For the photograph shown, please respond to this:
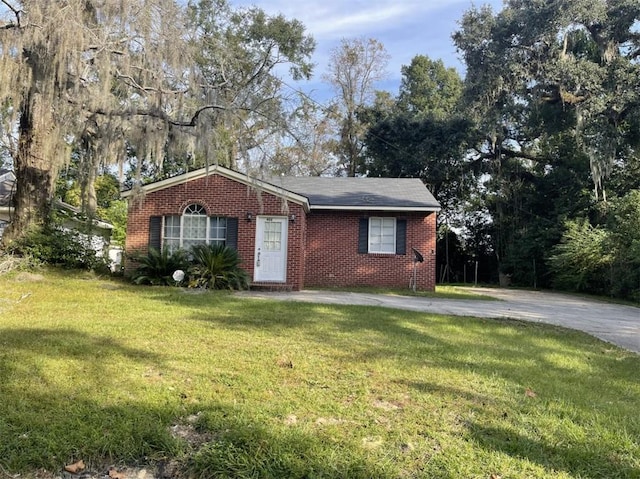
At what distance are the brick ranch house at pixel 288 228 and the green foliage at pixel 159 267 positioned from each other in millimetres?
1254

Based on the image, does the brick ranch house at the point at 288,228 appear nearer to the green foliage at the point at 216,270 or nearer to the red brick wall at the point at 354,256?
the red brick wall at the point at 354,256

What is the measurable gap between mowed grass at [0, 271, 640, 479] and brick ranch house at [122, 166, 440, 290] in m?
6.64

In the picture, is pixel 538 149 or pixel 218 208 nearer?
pixel 218 208

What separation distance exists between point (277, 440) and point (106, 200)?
2596 cm

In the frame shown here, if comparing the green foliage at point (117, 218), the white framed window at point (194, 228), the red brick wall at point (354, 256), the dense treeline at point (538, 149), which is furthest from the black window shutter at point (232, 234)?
the dense treeline at point (538, 149)

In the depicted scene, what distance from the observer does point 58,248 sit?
12.0 m

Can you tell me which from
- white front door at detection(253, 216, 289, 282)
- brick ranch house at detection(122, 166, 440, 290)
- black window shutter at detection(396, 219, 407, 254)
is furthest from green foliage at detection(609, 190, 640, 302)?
white front door at detection(253, 216, 289, 282)

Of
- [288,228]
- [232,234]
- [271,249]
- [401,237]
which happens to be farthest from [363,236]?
[232,234]

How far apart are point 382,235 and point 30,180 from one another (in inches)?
383

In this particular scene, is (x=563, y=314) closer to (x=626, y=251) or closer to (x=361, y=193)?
(x=626, y=251)

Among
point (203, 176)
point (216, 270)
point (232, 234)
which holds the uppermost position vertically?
point (203, 176)

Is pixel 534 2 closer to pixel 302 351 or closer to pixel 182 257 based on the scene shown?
pixel 182 257

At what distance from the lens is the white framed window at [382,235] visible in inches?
613

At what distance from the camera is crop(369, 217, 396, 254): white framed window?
15562 millimetres
